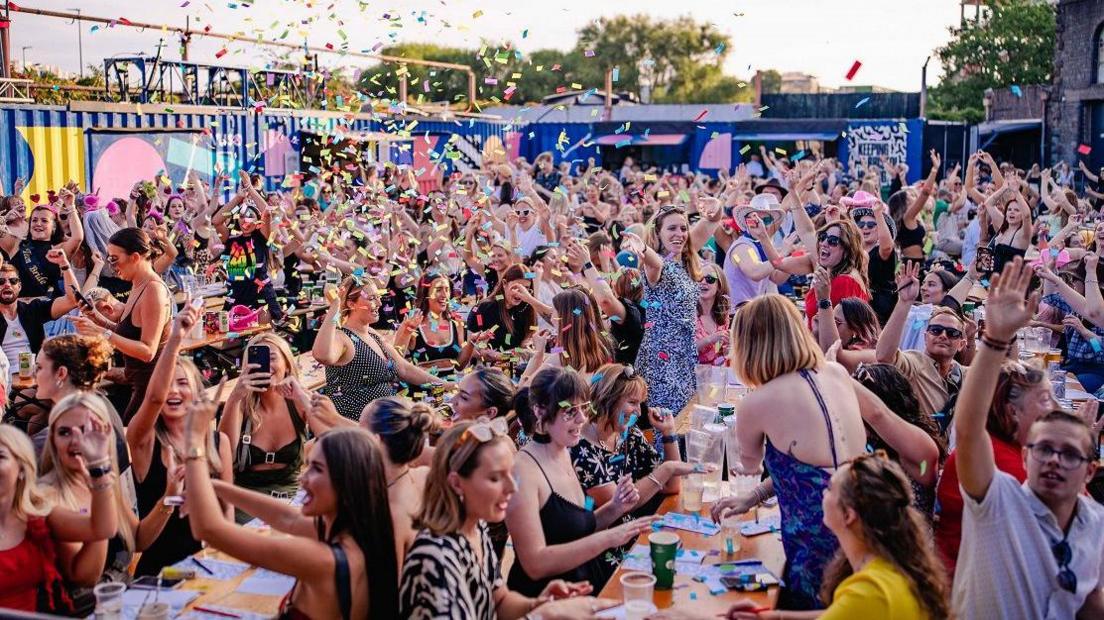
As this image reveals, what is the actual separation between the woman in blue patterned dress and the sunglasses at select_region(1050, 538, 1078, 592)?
11.0 feet

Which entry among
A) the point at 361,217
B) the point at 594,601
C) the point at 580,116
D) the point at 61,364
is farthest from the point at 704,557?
the point at 580,116

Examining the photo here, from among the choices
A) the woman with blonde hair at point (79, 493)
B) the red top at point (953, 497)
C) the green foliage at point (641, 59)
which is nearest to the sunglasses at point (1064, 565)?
the red top at point (953, 497)

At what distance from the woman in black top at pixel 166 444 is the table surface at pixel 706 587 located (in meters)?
1.70

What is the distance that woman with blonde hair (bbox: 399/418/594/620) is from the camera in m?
2.96

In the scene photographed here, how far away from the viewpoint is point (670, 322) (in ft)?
20.8

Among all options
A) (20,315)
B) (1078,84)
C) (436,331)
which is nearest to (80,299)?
(20,315)

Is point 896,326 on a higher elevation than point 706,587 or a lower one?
higher

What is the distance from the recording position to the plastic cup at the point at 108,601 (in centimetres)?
312

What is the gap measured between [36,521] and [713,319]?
465 cm

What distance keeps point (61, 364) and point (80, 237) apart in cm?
420

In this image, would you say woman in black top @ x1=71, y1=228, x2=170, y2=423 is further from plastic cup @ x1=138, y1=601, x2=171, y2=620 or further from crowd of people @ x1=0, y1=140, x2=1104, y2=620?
plastic cup @ x1=138, y1=601, x2=171, y2=620

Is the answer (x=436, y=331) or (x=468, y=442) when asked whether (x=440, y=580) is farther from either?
(x=436, y=331)

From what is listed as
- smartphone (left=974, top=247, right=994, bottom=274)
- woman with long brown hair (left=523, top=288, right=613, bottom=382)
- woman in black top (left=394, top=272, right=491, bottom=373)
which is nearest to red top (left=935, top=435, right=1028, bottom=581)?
woman with long brown hair (left=523, top=288, right=613, bottom=382)

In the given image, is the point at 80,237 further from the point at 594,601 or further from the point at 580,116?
the point at 580,116
